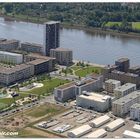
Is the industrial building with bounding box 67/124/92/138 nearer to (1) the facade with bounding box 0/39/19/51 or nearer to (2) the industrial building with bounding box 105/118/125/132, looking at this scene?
(2) the industrial building with bounding box 105/118/125/132

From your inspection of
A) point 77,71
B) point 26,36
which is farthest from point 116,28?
point 77,71

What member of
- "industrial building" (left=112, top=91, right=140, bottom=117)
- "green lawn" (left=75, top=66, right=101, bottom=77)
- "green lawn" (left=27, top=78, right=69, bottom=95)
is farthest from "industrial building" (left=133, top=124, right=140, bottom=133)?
"green lawn" (left=75, top=66, right=101, bottom=77)

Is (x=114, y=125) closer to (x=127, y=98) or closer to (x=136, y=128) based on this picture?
(x=136, y=128)


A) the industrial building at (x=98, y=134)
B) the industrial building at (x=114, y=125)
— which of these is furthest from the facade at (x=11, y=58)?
the industrial building at (x=98, y=134)

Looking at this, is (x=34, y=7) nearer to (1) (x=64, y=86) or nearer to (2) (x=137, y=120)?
(1) (x=64, y=86)

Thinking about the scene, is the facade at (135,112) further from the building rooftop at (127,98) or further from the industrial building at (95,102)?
the industrial building at (95,102)

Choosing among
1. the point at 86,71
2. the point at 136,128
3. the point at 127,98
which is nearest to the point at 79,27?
the point at 86,71
